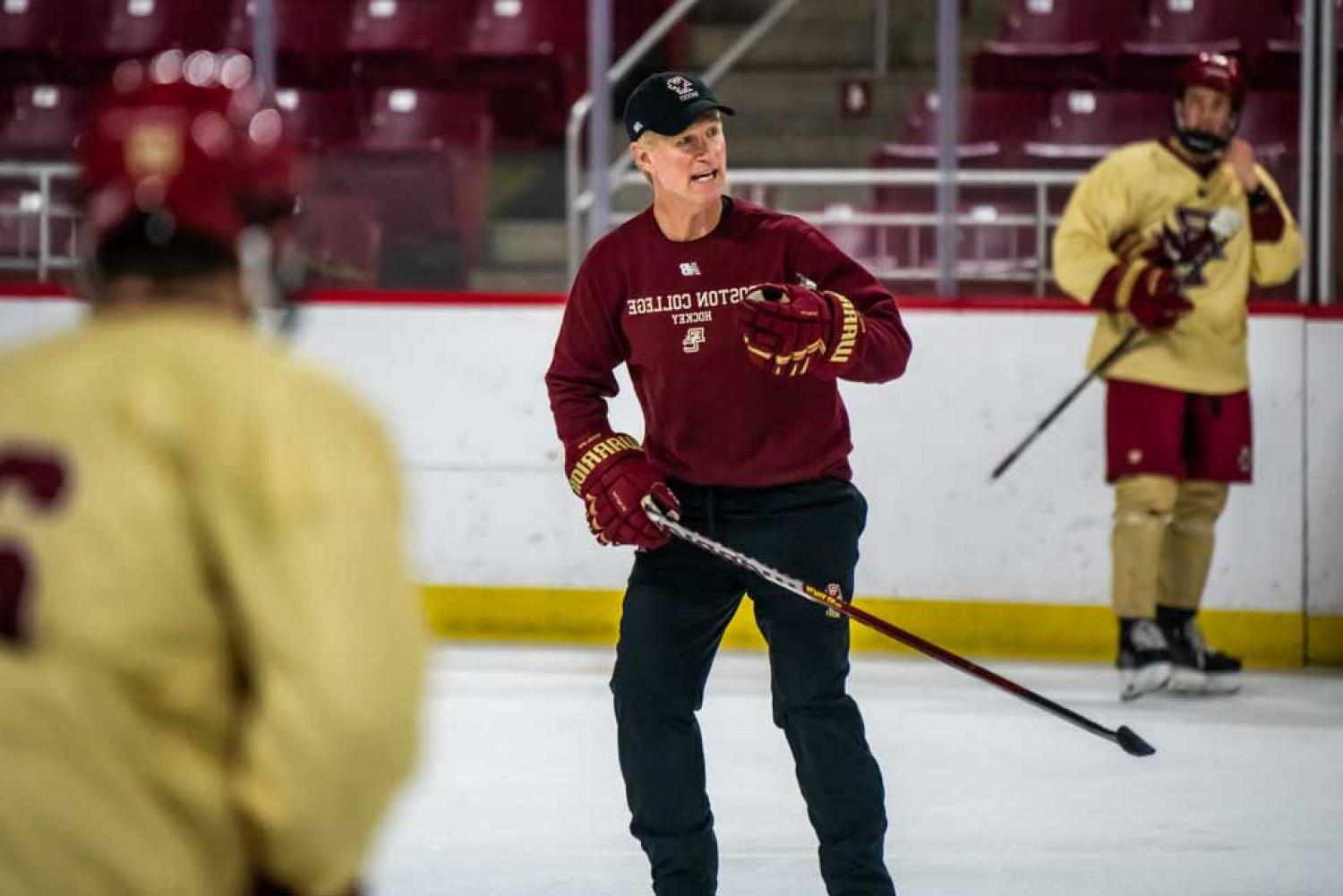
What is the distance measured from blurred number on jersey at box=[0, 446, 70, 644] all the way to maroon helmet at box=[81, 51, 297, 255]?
16cm

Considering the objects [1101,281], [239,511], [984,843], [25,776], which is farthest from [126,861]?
[1101,281]

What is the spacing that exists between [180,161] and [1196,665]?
4.84m

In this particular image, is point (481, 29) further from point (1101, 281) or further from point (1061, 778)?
point (1061, 778)

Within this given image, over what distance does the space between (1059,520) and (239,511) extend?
5315mm

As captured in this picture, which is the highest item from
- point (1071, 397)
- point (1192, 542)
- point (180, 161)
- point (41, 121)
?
point (41, 121)

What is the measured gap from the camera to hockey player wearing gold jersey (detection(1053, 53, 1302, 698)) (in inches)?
232

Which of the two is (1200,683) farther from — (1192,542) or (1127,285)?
(1127,285)

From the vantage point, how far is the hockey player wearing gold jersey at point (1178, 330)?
232 inches

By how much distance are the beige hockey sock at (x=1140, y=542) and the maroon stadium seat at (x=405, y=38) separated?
257cm

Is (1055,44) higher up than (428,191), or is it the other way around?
(1055,44)

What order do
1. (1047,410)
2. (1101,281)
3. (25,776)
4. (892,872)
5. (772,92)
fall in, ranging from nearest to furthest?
(25,776)
(892,872)
(1101,281)
(1047,410)
(772,92)

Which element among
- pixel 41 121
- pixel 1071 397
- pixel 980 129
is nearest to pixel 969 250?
pixel 980 129

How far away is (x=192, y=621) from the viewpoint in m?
1.40

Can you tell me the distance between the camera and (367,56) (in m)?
7.27
